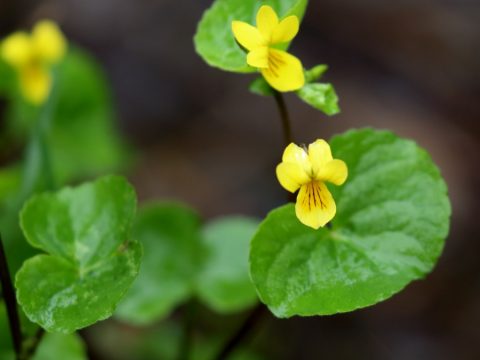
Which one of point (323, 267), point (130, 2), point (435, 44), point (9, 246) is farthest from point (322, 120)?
point (323, 267)

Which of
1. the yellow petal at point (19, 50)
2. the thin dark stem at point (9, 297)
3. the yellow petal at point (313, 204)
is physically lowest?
the yellow petal at point (19, 50)

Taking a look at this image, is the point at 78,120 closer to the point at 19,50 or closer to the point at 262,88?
the point at 19,50

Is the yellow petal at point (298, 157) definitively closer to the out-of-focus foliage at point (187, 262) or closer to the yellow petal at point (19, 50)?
the out-of-focus foliage at point (187, 262)

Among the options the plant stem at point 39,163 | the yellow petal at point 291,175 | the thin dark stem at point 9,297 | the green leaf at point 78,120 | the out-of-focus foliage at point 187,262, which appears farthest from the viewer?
the green leaf at point 78,120

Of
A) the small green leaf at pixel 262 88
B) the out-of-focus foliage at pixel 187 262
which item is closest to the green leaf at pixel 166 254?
the out-of-focus foliage at pixel 187 262

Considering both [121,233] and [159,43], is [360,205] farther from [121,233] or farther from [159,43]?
[159,43]
